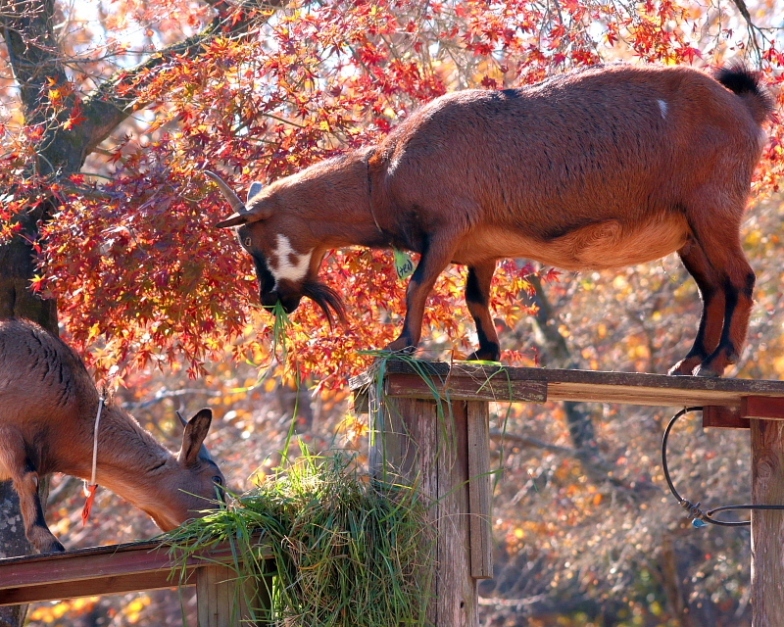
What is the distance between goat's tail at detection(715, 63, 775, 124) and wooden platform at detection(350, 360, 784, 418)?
141 cm

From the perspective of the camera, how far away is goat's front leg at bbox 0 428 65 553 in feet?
21.0

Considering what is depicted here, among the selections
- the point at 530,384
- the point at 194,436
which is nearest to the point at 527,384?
the point at 530,384

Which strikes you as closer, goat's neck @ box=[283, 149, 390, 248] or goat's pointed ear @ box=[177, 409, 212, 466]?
goat's neck @ box=[283, 149, 390, 248]

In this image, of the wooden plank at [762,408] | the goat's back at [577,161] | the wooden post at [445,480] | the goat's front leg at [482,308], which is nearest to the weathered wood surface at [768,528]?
the wooden plank at [762,408]

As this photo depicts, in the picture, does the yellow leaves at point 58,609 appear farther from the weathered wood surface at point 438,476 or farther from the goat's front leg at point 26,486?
the weathered wood surface at point 438,476

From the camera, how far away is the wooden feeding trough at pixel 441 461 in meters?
4.87

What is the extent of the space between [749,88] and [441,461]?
2.59 m

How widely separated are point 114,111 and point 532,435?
9.43 metres

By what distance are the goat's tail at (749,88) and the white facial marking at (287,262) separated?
2.32m

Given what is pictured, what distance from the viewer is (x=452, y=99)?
5.76 metres

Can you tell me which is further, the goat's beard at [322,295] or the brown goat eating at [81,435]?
the brown goat eating at [81,435]

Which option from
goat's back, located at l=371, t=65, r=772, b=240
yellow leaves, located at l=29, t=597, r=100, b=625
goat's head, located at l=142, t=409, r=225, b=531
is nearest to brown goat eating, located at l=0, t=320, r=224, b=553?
goat's head, located at l=142, t=409, r=225, b=531

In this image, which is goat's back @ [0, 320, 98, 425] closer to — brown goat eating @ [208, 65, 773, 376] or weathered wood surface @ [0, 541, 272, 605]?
weathered wood surface @ [0, 541, 272, 605]

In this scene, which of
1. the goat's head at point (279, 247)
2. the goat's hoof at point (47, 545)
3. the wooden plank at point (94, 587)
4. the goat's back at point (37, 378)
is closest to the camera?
the wooden plank at point (94, 587)
